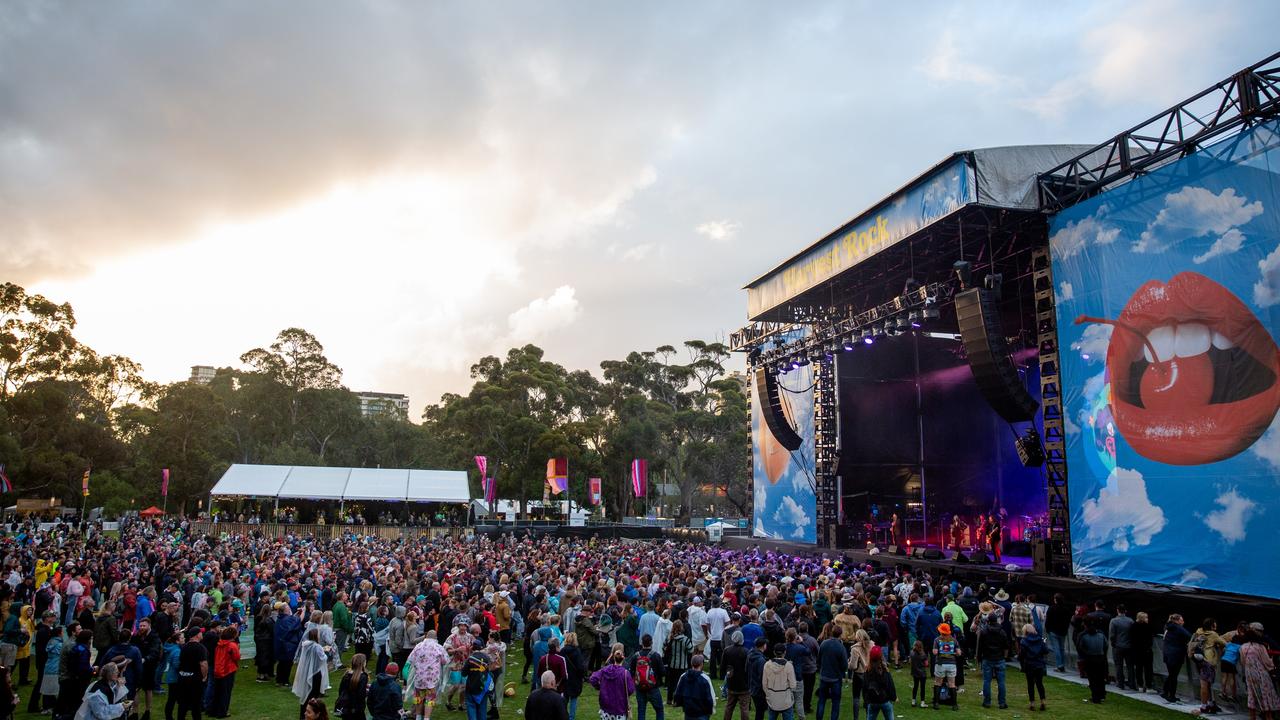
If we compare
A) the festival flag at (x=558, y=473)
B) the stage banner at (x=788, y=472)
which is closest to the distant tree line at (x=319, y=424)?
the festival flag at (x=558, y=473)

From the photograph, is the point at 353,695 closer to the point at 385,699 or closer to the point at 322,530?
the point at 385,699

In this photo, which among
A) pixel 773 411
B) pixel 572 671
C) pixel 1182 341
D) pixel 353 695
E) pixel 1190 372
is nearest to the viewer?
pixel 353 695

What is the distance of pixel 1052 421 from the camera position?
16156 millimetres

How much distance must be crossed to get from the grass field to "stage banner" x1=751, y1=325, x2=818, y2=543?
15359mm

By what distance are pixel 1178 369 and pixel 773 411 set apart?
1386 cm

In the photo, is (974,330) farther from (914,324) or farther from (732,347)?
(732,347)

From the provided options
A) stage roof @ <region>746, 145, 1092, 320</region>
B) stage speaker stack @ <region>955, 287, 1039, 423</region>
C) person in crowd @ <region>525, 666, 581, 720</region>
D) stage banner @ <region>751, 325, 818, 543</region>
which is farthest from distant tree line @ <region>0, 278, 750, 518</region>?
person in crowd @ <region>525, 666, 581, 720</region>

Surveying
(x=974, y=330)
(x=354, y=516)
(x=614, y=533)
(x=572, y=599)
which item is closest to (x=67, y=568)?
(x=572, y=599)

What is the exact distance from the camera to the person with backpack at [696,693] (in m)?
7.25

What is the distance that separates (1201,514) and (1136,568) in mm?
1655

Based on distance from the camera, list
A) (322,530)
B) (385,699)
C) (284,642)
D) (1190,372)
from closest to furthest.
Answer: (385,699), (284,642), (1190,372), (322,530)

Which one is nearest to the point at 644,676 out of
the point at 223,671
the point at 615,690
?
the point at 615,690

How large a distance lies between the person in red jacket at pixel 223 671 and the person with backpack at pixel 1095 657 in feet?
37.5

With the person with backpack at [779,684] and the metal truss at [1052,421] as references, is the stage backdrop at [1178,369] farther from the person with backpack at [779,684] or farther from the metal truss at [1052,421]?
the person with backpack at [779,684]
